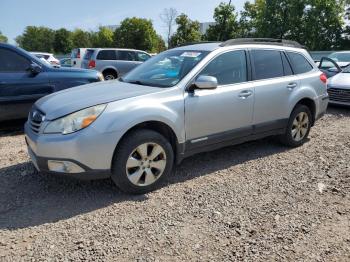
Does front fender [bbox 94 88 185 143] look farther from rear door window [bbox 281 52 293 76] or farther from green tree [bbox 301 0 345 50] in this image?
green tree [bbox 301 0 345 50]

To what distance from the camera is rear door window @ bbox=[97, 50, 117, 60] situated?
16.6 metres

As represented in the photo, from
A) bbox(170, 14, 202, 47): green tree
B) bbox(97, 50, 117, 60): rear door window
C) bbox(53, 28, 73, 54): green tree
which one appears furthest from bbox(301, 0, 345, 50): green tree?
bbox(53, 28, 73, 54): green tree

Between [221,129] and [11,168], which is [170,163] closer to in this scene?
[221,129]

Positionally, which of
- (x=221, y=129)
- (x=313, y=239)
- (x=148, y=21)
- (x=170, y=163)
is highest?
(x=148, y=21)

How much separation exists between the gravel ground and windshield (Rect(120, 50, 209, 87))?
3.96 feet

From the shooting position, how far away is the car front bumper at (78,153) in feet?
11.5

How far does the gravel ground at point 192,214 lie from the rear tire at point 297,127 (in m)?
0.56

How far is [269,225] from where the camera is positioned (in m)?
3.38

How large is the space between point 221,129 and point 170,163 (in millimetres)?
874

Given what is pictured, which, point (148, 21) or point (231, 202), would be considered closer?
point (231, 202)

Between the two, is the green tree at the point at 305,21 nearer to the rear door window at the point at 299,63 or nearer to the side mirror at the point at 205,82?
the rear door window at the point at 299,63

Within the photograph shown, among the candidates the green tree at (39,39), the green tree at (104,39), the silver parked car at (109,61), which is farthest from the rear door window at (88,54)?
the green tree at (39,39)

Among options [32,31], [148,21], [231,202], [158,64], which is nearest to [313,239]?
[231,202]

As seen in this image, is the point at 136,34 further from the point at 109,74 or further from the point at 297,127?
the point at 297,127
